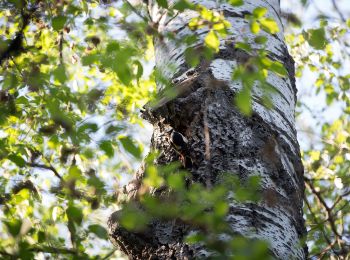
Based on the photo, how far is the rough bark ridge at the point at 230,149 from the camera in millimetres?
1670

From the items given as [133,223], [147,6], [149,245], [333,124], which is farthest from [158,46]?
[333,124]

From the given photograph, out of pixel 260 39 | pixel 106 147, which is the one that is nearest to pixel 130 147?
pixel 106 147

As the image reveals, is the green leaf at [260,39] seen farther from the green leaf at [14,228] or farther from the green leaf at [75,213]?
the green leaf at [14,228]

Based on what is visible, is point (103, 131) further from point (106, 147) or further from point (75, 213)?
point (75, 213)

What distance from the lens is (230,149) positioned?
1843 millimetres

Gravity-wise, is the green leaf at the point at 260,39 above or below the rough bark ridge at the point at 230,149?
above

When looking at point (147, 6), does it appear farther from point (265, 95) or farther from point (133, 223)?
point (133, 223)

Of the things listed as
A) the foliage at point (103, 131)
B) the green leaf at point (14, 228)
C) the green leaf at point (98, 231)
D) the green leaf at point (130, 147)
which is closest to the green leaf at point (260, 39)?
the foliage at point (103, 131)

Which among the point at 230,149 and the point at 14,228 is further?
the point at 230,149

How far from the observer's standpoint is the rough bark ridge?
1.67 metres

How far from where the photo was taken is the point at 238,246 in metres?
1.25

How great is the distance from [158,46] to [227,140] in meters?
0.92

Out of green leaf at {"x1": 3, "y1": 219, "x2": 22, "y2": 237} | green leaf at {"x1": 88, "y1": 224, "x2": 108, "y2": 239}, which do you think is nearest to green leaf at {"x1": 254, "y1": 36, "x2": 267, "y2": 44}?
green leaf at {"x1": 88, "y1": 224, "x2": 108, "y2": 239}

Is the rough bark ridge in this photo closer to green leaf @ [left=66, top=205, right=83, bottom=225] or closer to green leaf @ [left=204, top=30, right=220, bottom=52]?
green leaf @ [left=204, top=30, right=220, bottom=52]
